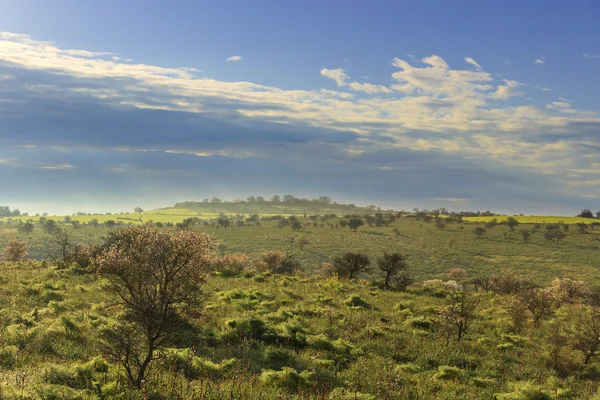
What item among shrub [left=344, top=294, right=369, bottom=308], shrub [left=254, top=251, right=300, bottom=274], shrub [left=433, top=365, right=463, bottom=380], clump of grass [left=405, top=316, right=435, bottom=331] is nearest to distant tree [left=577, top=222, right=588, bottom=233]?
shrub [left=254, top=251, right=300, bottom=274]

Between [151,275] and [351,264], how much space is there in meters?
31.9

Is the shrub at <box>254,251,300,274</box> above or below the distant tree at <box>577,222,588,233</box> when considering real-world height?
below

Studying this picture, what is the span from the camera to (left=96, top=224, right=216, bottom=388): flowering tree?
9.17m

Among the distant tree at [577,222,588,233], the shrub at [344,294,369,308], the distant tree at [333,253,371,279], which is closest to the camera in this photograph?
the shrub at [344,294,369,308]

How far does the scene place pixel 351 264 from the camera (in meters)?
39.6

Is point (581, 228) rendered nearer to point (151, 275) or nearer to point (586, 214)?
point (586, 214)

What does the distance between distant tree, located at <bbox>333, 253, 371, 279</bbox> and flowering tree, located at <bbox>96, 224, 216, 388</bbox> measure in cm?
2993

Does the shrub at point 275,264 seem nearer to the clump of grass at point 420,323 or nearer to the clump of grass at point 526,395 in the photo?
the clump of grass at point 420,323

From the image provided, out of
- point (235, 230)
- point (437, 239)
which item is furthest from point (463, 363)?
point (235, 230)

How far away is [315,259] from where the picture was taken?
251 feet

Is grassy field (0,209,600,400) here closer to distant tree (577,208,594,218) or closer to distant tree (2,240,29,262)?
distant tree (2,240,29,262)

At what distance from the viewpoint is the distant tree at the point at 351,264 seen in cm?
3897

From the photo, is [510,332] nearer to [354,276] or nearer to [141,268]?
[141,268]

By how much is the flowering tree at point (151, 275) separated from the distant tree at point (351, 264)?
29930mm
